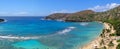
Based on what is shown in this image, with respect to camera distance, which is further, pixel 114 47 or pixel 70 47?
pixel 70 47

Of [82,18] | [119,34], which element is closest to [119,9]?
[82,18]

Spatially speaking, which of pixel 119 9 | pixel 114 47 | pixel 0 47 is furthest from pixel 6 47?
pixel 119 9

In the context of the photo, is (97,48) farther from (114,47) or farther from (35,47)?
(35,47)

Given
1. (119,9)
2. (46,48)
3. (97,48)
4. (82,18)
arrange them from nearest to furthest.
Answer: (97,48), (46,48), (119,9), (82,18)

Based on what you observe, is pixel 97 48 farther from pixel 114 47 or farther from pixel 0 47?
pixel 0 47

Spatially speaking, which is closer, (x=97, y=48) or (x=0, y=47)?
(x=97, y=48)

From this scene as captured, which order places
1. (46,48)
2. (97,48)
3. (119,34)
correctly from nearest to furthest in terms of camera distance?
(97,48) < (46,48) < (119,34)

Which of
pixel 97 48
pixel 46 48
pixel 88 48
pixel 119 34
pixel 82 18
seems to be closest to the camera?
pixel 97 48

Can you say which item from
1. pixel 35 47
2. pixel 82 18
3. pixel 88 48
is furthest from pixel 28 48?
pixel 82 18

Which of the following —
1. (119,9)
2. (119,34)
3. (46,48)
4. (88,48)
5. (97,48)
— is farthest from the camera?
(119,9)
